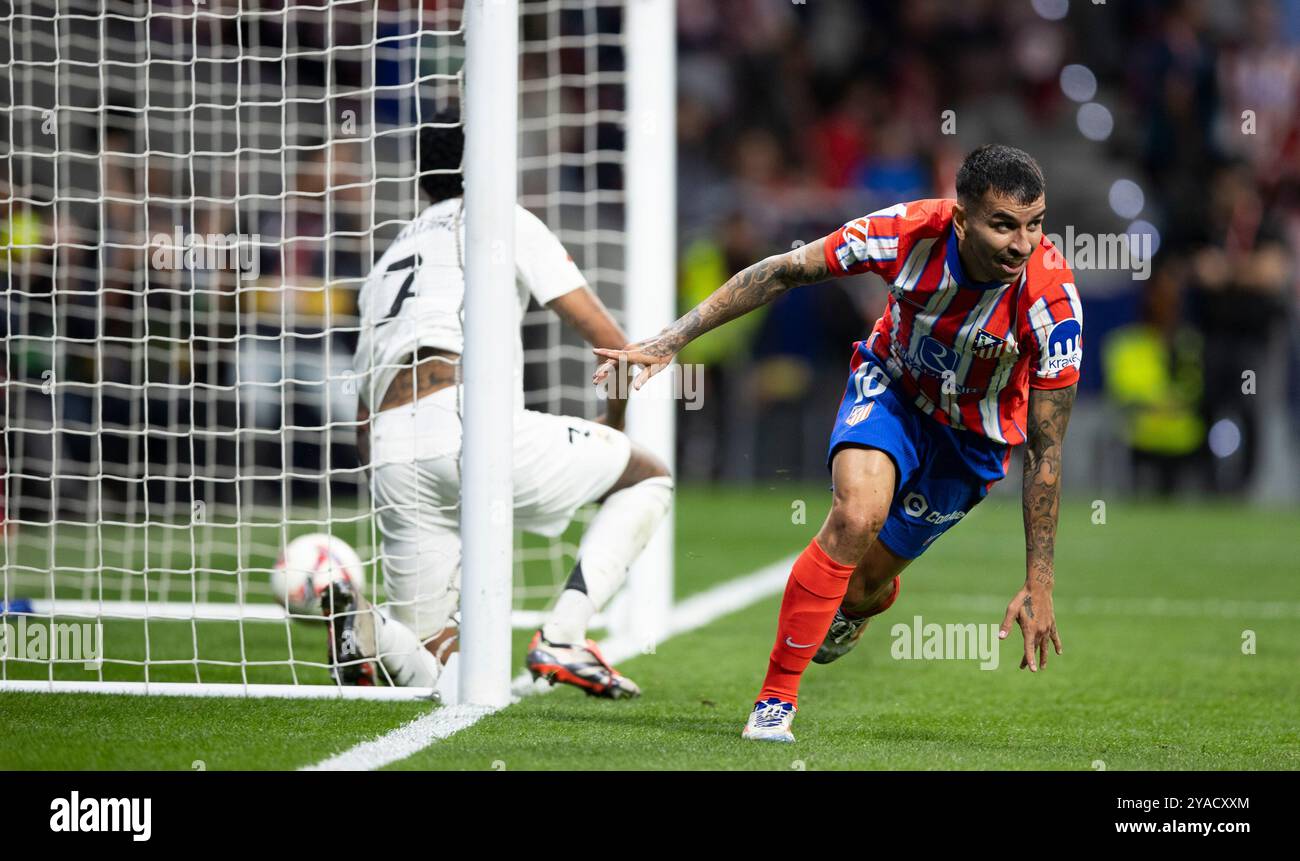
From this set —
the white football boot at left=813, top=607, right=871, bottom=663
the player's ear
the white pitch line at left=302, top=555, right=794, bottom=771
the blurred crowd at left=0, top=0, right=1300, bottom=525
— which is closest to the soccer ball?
the white pitch line at left=302, top=555, right=794, bottom=771

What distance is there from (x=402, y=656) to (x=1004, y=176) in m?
2.60

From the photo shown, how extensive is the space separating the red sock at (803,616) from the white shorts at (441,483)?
1.14 metres

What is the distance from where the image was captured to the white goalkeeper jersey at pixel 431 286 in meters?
5.45

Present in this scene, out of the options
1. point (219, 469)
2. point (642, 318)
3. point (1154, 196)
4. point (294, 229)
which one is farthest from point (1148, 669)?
point (1154, 196)

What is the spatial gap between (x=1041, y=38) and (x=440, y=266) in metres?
13.4

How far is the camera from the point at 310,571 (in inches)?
227

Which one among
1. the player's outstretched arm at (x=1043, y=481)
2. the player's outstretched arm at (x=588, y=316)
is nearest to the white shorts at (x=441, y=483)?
the player's outstretched arm at (x=588, y=316)

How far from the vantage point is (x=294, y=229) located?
36.1 ft

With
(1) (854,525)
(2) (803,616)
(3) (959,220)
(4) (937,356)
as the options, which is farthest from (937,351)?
Result: (2) (803,616)

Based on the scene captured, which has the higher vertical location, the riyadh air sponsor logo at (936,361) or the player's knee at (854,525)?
the riyadh air sponsor logo at (936,361)

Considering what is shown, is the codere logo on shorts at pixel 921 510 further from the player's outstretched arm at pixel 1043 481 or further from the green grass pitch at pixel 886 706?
the green grass pitch at pixel 886 706

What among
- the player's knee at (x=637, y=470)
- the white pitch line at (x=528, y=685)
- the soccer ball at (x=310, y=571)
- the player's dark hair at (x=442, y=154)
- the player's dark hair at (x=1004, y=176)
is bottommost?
the white pitch line at (x=528, y=685)
